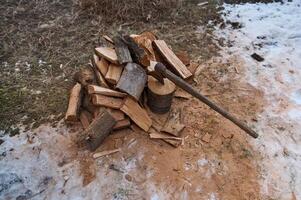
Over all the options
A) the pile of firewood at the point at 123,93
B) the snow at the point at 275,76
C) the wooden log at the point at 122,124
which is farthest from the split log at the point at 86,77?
the snow at the point at 275,76

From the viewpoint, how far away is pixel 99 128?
294 centimetres

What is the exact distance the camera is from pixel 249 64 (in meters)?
3.97

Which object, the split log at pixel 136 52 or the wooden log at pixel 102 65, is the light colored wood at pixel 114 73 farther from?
the split log at pixel 136 52

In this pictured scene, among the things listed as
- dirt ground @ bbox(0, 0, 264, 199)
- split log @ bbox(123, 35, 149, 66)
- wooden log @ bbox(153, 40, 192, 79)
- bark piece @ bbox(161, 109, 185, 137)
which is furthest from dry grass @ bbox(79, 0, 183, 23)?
bark piece @ bbox(161, 109, 185, 137)

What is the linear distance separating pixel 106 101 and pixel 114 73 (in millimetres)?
307

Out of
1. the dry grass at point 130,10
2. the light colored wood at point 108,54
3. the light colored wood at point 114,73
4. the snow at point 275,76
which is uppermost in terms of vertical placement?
the light colored wood at point 108,54

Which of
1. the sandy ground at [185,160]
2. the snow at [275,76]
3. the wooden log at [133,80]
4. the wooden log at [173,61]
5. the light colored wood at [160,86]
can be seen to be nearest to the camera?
the sandy ground at [185,160]

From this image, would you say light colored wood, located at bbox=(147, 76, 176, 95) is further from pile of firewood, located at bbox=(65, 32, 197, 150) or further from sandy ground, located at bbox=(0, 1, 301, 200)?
sandy ground, located at bbox=(0, 1, 301, 200)

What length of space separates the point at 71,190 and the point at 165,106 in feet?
3.82

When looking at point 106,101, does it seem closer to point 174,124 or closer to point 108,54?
point 108,54

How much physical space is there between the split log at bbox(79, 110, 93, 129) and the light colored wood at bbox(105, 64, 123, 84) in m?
0.42

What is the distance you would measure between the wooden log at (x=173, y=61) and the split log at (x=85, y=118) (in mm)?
961

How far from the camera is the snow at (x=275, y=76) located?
9.43ft

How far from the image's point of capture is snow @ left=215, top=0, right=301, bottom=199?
287 cm
